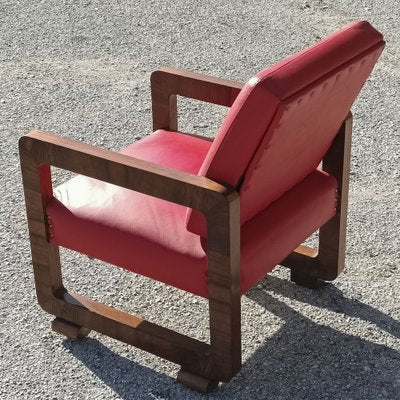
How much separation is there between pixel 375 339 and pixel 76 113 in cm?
209

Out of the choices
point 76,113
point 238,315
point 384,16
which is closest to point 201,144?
point 238,315

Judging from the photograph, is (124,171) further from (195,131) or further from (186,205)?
(195,131)

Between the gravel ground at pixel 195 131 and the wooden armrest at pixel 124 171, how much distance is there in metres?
0.62

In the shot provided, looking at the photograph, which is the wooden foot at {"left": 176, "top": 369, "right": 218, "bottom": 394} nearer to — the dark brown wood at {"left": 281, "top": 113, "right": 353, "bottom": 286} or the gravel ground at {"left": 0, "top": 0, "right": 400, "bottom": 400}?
the gravel ground at {"left": 0, "top": 0, "right": 400, "bottom": 400}

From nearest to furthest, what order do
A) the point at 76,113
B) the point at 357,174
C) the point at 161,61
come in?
the point at 357,174
the point at 76,113
the point at 161,61

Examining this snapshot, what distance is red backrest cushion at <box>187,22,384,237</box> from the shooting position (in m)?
2.75

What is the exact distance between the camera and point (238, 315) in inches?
122

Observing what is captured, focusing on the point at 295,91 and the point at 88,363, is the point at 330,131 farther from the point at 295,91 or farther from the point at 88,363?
the point at 88,363

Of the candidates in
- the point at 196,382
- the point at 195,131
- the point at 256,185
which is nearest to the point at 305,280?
the point at 196,382

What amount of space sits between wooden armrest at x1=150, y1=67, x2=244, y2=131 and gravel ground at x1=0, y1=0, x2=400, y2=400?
1.89 feet

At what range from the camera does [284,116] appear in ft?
9.13

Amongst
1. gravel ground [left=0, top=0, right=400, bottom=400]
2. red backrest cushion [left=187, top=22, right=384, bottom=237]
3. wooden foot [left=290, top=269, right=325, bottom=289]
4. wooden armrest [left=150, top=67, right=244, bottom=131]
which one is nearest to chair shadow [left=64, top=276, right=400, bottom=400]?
gravel ground [left=0, top=0, right=400, bottom=400]

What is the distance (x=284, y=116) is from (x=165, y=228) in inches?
21.3

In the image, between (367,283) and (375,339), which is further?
(367,283)
